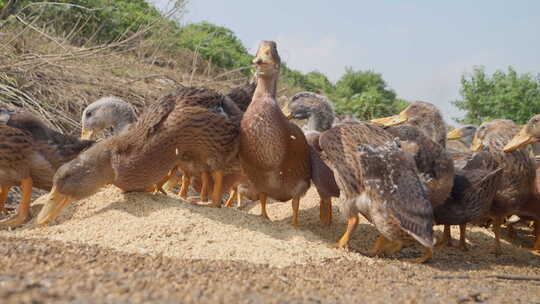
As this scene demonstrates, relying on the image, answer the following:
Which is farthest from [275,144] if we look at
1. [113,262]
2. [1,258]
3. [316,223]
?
[1,258]

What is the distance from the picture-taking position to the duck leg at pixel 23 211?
361 centimetres

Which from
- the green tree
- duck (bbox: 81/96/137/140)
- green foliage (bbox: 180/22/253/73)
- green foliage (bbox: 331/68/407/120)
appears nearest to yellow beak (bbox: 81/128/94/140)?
duck (bbox: 81/96/137/140)

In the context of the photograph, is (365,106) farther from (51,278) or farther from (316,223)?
(51,278)

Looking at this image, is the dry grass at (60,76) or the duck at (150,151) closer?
the duck at (150,151)

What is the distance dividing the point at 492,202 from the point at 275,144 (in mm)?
2195

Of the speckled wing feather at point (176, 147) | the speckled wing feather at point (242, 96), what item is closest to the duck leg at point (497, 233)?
the speckled wing feather at point (176, 147)

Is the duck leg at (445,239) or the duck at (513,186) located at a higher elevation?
the duck at (513,186)

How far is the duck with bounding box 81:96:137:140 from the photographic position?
529cm

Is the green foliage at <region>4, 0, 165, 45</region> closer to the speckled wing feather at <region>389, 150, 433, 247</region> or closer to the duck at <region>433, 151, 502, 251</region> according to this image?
the duck at <region>433, 151, 502, 251</region>

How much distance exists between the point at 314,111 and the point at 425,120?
4.87 ft

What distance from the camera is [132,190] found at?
13.1 ft

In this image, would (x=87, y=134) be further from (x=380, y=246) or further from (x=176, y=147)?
(x=380, y=246)

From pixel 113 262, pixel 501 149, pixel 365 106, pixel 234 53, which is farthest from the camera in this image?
pixel 234 53

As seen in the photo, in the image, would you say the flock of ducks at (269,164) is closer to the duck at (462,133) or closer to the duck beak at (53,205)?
the duck beak at (53,205)
